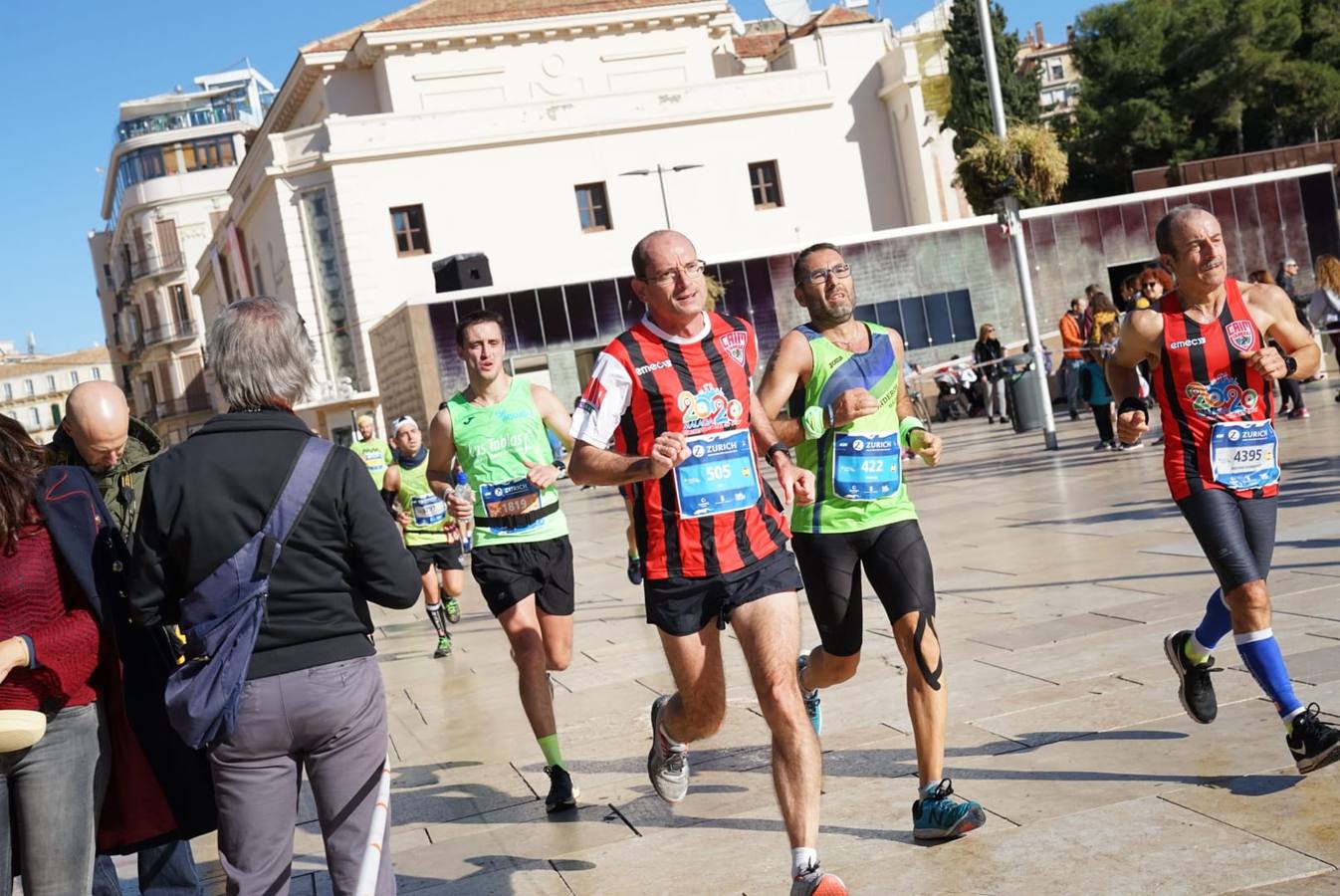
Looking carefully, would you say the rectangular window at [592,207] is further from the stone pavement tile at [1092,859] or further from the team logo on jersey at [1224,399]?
the stone pavement tile at [1092,859]

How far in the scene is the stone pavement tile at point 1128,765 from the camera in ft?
16.3

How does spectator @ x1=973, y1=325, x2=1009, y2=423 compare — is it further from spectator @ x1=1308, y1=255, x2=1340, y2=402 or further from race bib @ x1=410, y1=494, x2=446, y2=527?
race bib @ x1=410, y1=494, x2=446, y2=527

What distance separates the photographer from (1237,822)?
14.8 feet

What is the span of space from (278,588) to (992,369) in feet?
80.2

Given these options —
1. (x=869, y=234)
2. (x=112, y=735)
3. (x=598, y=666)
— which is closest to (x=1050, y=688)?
(x=598, y=666)

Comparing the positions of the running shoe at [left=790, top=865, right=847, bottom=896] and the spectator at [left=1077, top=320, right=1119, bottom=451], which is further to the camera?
the spectator at [left=1077, top=320, right=1119, bottom=451]

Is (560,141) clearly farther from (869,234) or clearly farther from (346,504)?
(346,504)

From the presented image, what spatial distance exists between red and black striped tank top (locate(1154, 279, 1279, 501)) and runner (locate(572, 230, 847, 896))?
1.47m

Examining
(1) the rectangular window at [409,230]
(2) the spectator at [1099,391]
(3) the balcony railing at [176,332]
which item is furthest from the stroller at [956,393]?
(3) the balcony railing at [176,332]

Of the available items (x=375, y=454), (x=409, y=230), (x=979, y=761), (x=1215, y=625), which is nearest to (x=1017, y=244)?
(x=375, y=454)

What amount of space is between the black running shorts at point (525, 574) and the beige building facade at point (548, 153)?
125 feet

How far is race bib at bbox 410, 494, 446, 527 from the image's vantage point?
11078 mm

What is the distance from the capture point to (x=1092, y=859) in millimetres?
4371

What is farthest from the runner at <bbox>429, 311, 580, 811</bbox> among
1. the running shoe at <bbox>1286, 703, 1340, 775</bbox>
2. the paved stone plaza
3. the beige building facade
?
the beige building facade
